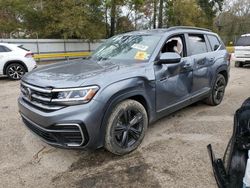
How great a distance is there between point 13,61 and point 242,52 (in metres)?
10.5

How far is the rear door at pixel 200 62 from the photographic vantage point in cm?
461

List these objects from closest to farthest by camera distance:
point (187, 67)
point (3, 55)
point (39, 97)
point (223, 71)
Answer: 1. point (39, 97)
2. point (187, 67)
3. point (223, 71)
4. point (3, 55)

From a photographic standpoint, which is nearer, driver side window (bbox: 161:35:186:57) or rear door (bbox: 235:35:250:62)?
driver side window (bbox: 161:35:186:57)

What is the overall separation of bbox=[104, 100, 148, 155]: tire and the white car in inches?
286

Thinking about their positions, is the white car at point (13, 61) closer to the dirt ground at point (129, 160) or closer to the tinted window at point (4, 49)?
the tinted window at point (4, 49)

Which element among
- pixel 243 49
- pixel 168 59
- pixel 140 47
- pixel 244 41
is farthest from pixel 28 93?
pixel 244 41

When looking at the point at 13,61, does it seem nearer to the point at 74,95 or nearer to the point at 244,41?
the point at 74,95

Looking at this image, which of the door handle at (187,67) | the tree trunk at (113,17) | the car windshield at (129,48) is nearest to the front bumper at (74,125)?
the car windshield at (129,48)

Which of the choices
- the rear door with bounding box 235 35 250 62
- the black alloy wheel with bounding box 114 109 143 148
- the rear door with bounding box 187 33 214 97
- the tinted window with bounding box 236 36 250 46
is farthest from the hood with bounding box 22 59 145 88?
the tinted window with bounding box 236 36 250 46

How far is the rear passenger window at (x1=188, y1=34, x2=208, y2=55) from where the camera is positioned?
4.70 meters

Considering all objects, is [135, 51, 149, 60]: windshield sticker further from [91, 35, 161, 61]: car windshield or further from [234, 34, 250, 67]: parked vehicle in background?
[234, 34, 250, 67]: parked vehicle in background

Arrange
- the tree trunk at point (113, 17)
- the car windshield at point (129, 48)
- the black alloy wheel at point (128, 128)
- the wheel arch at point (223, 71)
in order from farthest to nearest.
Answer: the tree trunk at point (113, 17) → the wheel arch at point (223, 71) → the car windshield at point (129, 48) → the black alloy wheel at point (128, 128)

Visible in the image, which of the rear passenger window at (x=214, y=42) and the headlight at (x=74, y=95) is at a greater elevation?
the rear passenger window at (x=214, y=42)

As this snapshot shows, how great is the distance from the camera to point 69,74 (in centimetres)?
323
